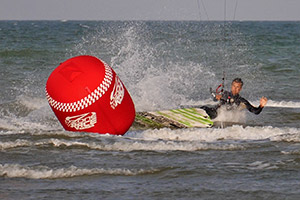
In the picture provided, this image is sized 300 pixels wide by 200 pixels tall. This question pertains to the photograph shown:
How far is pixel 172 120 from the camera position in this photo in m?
9.34

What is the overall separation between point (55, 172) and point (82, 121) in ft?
4.73

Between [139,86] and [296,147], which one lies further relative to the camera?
[139,86]

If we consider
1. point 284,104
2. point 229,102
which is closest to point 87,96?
point 229,102

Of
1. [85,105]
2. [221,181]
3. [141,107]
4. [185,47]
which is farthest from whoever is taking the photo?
[185,47]

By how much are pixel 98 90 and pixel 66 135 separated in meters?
1.18

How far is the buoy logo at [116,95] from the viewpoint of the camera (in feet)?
24.4

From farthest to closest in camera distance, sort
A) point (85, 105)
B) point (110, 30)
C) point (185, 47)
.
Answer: point (185, 47) → point (110, 30) → point (85, 105)

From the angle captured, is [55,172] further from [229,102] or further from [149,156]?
[229,102]

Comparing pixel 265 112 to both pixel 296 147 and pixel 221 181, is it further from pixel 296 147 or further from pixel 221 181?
pixel 221 181

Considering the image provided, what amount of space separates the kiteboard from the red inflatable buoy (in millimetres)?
1652

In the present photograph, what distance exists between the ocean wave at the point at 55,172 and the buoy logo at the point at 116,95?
1395 mm

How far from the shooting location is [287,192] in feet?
17.9

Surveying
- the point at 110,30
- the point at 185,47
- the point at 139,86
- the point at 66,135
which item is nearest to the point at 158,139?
the point at 66,135

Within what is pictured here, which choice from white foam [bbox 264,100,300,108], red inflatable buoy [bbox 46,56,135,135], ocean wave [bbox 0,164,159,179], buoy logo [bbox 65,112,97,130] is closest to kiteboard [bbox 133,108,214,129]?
red inflatable buoy [bbox 46,56,135,135]
